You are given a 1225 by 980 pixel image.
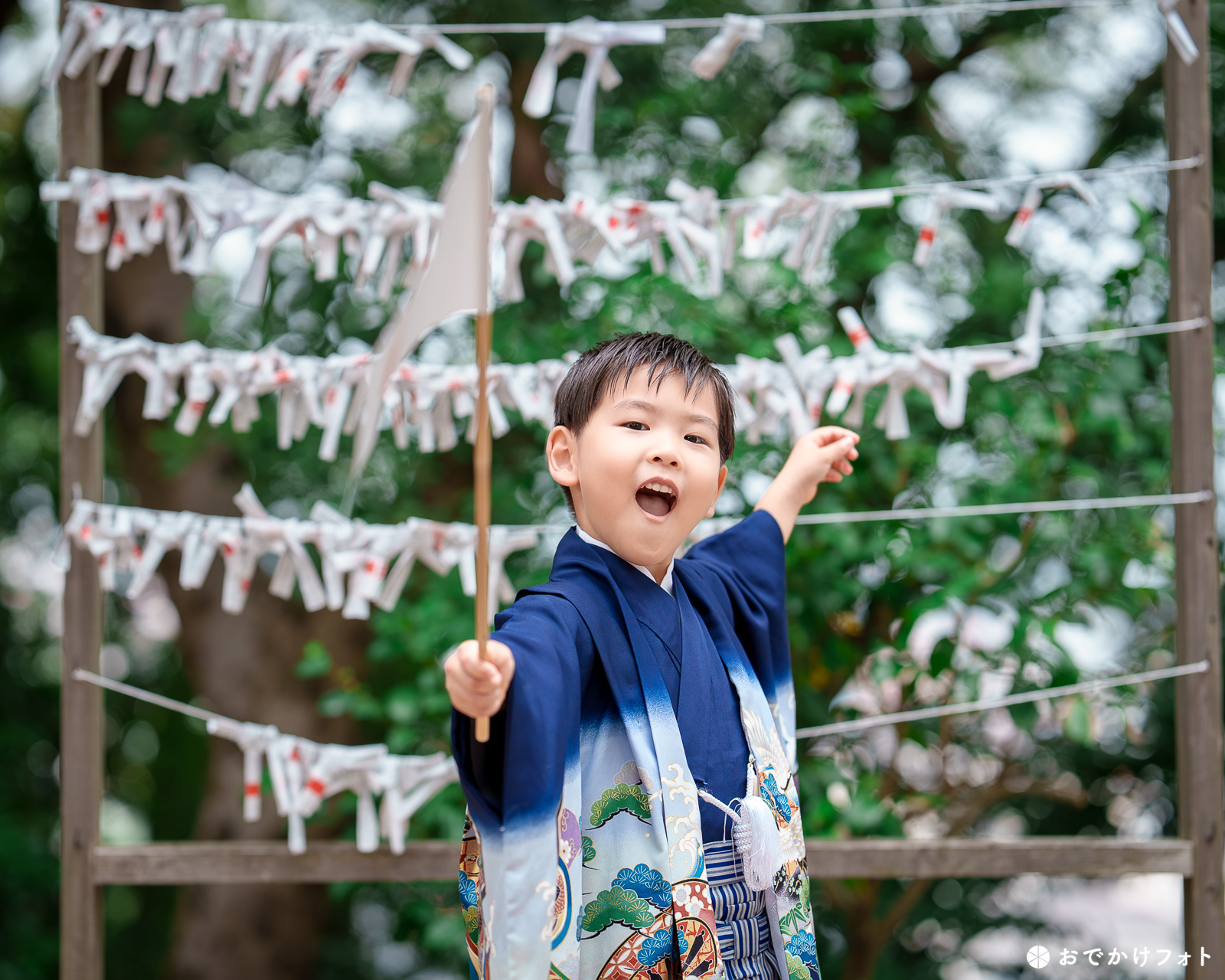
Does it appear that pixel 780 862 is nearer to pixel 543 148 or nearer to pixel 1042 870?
pixel 1042 870

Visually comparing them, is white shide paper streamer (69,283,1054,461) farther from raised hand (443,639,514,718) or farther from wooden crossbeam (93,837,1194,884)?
raised hand (443,639,514,718)

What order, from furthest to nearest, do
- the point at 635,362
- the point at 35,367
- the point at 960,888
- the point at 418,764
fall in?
1. the point at 35,367
2. the point at 960,888
3. the point at 418,764
4. the point at 635,362

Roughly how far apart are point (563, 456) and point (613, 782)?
361 mm

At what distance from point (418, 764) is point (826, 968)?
1.53 m

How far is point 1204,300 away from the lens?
5.55ft

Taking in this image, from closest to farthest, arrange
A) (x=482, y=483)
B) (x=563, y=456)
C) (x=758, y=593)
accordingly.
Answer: (x=482, y=483) < (x=563, y=456) < (x=758, y=593)

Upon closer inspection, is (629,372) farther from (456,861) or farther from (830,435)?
(456,861)

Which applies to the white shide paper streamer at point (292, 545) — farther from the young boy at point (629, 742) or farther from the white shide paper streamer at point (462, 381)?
the young boy at point (629, 742)

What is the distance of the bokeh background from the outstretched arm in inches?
17.3

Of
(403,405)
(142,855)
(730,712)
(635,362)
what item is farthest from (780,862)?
(142,855)

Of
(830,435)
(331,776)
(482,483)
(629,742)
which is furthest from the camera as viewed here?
(331,776)

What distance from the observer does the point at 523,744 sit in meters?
0.94

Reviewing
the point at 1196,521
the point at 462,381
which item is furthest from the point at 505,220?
the point at 1196,521

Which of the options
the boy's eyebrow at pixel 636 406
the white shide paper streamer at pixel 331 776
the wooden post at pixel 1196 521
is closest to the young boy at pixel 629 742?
the boy's eyebrow at pixel 636 406
